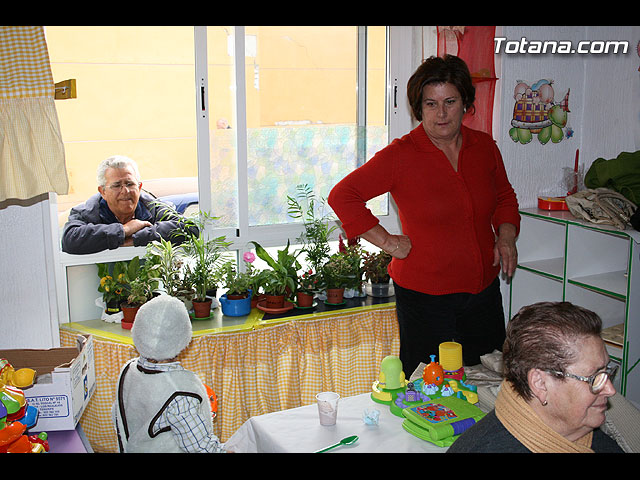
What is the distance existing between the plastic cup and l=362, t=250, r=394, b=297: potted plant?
1.60m

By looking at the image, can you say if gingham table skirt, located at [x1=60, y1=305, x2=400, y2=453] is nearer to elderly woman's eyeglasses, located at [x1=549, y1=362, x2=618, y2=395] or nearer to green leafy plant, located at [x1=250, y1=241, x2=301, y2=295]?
green leafy plant, located at [x1=250, y1=241, x2=301, y2=295]

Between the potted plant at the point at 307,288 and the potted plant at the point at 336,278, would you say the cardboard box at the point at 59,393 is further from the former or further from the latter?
the potted plant at the point at 336,278

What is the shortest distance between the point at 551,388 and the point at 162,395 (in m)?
1.05

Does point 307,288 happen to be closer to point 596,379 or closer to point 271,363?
point 271,363

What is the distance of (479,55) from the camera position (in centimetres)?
344

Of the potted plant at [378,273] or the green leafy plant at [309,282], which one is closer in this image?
the green leafy plant at [309,282]

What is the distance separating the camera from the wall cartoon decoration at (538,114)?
3475 mm

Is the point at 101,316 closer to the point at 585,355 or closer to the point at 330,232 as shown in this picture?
the point at 330,232


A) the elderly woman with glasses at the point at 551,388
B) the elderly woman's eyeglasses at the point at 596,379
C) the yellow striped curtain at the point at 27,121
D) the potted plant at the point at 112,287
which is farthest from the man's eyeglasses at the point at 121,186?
the elderly woman's eyeglasses at the point at 596,379

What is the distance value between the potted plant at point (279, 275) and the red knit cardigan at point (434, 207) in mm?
813

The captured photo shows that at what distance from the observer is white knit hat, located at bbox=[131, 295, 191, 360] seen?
71.7 inches

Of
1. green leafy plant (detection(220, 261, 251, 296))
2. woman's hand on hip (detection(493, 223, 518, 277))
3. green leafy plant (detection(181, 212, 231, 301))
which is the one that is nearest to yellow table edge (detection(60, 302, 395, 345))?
green leafy plant (detection(220, 261, 251, 296))

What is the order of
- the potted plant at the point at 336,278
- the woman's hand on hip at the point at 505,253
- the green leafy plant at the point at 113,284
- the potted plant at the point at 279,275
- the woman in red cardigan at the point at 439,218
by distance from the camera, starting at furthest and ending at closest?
1. the potted plant at the point at 336,278
2. the potted plant at the point at 279,275
3. the green leafy plant at the point at 113,284
4. the woman's hand on hip at the point at 505,253
5. the woman in red cardigan at the point at 439,218

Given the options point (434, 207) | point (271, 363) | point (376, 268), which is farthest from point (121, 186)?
point (434, 207)
